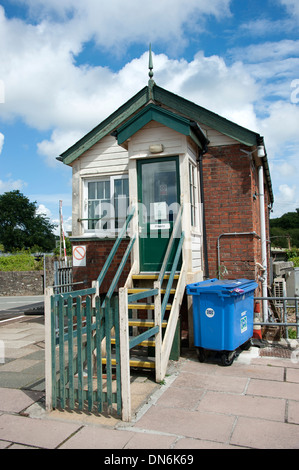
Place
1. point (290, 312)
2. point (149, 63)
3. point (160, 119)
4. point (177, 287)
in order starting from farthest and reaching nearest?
point (290, 312)
point (149, 63)
point (160, 119)
point (177, 287)

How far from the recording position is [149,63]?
8.39 m

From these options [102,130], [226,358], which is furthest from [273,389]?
[102,130]

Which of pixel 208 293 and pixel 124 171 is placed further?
pixel 124 171

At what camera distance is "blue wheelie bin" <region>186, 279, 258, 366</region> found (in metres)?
5.68

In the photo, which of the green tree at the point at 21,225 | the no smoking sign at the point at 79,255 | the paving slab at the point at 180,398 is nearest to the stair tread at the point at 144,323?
the paving slab at the point at 180,398

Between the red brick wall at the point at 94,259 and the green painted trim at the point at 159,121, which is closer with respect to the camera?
the green painted trim at the point at 159,121

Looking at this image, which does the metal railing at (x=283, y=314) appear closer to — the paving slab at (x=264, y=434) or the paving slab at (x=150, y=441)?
the paving slab at (x=264, y=434)

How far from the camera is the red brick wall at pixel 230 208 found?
7480 mm

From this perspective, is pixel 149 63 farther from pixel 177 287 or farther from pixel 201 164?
pixel 177 287

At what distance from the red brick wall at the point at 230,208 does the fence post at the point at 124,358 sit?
12.7 feet

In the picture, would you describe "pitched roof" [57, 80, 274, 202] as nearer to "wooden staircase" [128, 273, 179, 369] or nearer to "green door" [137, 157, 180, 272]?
"green door" [137, 157, 180, 272]

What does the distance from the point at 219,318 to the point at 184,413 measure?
184 cm
